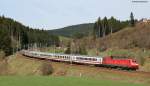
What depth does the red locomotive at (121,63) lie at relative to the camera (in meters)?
74.9

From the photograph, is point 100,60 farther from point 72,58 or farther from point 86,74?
point 72,58

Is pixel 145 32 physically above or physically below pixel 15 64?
above

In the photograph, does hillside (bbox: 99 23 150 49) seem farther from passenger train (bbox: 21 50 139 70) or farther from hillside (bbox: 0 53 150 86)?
hillside (bbox: 0 53 150 86)

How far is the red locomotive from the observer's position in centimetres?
7494

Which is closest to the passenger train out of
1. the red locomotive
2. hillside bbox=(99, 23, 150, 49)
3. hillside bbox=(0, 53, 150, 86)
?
the red locomotive

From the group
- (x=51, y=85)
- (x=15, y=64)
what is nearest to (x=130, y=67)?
(x=51, y=85)

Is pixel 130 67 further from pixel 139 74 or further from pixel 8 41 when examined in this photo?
pixel 8 41

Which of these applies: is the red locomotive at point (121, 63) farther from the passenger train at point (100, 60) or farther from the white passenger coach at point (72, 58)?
the white passenger coach at point (72, 58)

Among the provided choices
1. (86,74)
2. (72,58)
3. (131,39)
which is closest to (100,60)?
(86,74)

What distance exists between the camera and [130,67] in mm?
75125

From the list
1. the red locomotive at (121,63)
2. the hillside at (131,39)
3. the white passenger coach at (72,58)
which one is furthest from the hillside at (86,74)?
the hillside at (131,39)

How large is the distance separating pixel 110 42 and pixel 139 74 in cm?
10865

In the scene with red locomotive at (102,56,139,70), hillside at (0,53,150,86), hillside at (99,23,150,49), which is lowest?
hillside at (0,53,150,86)

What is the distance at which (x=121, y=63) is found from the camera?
77.2 metres
